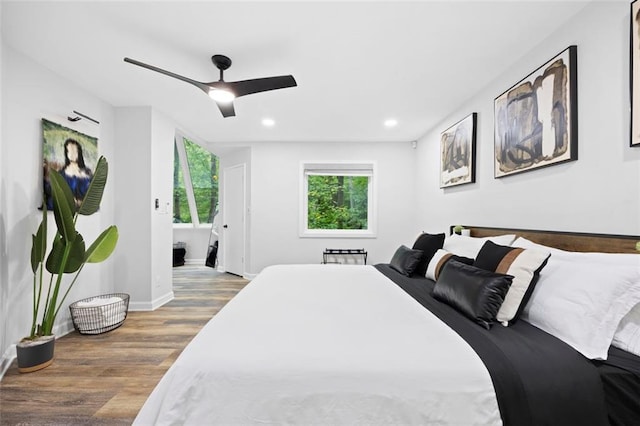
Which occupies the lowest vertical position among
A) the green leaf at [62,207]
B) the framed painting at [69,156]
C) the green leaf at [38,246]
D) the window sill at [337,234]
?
the window sill at [337,234]

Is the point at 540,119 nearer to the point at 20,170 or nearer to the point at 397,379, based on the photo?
the point at 397,379

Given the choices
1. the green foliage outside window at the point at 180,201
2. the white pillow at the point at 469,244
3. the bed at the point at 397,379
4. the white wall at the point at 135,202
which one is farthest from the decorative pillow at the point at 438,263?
the green foliage outside window at the point at 180,201

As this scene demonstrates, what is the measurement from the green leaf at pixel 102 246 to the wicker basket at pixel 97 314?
1.93ft

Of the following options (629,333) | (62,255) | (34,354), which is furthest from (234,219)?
(629,333)

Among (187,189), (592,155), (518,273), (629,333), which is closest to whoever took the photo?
(629,333)

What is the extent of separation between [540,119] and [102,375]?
371cm

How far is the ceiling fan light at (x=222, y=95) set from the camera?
2195mm

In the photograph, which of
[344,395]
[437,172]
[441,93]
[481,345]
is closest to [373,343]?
[344,395]

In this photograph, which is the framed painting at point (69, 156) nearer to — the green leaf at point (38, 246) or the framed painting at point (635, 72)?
the green leaf at point (38, 246)

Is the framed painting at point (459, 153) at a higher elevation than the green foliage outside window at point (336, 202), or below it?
higher

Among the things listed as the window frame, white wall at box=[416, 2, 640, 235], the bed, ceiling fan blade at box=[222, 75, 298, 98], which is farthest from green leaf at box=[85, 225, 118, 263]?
the window frame

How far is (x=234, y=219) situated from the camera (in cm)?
539

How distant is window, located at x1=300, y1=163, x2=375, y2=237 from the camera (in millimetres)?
5020

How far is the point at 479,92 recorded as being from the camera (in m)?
2.85
